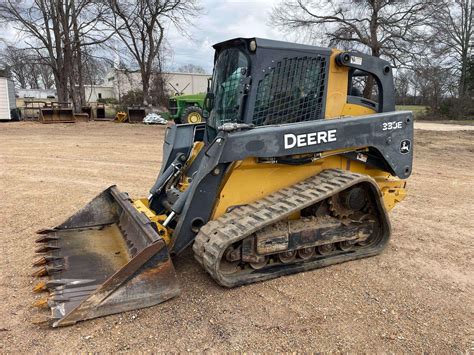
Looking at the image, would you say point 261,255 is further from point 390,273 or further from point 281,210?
point 390,273

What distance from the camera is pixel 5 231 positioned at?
4988mm

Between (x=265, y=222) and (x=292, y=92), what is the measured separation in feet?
4.70

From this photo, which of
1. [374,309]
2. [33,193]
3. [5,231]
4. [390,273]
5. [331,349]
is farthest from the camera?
[33,193]

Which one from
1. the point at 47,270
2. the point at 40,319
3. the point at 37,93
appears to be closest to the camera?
the point at 40,319

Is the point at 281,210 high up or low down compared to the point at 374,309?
up

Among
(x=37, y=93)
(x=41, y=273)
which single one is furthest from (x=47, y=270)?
(x=37, y=93)

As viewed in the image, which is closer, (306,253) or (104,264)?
(104,264)

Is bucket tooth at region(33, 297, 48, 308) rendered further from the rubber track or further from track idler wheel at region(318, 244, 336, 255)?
track idler wheel at region(318, 244, 336, 255)

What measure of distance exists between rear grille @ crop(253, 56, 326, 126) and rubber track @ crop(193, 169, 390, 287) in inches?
26.7

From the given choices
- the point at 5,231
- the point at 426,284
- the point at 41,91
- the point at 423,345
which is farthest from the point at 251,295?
the point at 41,91

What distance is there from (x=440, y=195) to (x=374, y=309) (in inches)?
181

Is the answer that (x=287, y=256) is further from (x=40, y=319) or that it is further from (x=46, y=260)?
(x=46, y=260)

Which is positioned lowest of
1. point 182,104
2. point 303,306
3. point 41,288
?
point 303,306

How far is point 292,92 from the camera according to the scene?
13.3 ft
